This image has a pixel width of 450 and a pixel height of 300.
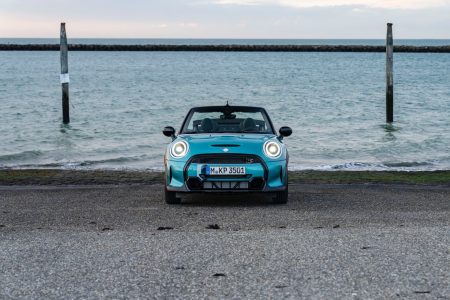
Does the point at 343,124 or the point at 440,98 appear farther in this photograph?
the point at 440,98

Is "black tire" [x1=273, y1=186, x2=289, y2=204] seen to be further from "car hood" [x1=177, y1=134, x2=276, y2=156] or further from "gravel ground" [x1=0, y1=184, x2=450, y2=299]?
"car hood" [x1=177, y1=134, x2=276, y2=156]

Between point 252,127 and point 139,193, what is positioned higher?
point 252,127

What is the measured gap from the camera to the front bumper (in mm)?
10336

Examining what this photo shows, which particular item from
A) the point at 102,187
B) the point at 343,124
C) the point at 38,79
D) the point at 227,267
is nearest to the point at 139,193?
the point at 102,187

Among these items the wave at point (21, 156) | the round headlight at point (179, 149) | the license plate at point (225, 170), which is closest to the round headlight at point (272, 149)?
the license plate at point (225, 170)

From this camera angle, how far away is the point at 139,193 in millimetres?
12688

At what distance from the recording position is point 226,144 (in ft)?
34.3

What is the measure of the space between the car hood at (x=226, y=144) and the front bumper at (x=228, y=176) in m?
0.07

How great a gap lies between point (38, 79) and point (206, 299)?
64.1 m

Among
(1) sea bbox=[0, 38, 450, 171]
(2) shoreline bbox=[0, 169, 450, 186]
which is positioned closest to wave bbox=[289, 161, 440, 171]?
(1) sea bbox=[0, 38, 450, 171]

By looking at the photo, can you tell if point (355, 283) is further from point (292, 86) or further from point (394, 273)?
point (292, 86)

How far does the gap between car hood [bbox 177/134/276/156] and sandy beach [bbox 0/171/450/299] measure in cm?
75

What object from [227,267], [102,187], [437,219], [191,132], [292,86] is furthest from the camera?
[292,86]

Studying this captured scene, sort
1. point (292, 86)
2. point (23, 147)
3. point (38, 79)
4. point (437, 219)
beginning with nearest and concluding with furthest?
point (437, 219), point (23, 147), point (292, 86), point (38, 79)
